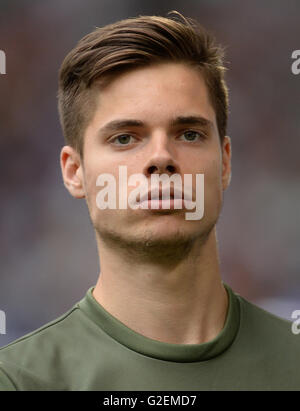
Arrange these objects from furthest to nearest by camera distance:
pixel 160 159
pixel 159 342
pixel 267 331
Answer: pixel 267 331, pixel 159 342, pixel 160 159

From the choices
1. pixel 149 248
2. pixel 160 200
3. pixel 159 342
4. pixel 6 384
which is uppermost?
pixel 160 200

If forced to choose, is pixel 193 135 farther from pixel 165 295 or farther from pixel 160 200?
pixel 165 295

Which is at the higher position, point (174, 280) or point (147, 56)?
point (147, 56)

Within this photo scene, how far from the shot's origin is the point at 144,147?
211cm

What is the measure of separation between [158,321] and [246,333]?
0.32 metres

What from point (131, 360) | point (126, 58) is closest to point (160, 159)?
point (126, 58)

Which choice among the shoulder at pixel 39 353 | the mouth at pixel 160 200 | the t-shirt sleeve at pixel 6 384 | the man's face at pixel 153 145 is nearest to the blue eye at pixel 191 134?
the man's face at pixel 153 145

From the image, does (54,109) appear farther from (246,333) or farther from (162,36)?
(246,333)

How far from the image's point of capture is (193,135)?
7.24ft

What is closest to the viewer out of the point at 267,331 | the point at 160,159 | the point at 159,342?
the point at 160,159

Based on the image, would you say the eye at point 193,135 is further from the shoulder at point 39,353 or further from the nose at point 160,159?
the shoulder at point 39,353

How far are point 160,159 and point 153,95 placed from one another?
0.74 ft

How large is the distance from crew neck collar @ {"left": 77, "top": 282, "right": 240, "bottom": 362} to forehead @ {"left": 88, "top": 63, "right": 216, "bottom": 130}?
2.09ft

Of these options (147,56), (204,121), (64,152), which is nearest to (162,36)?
(147,56)
